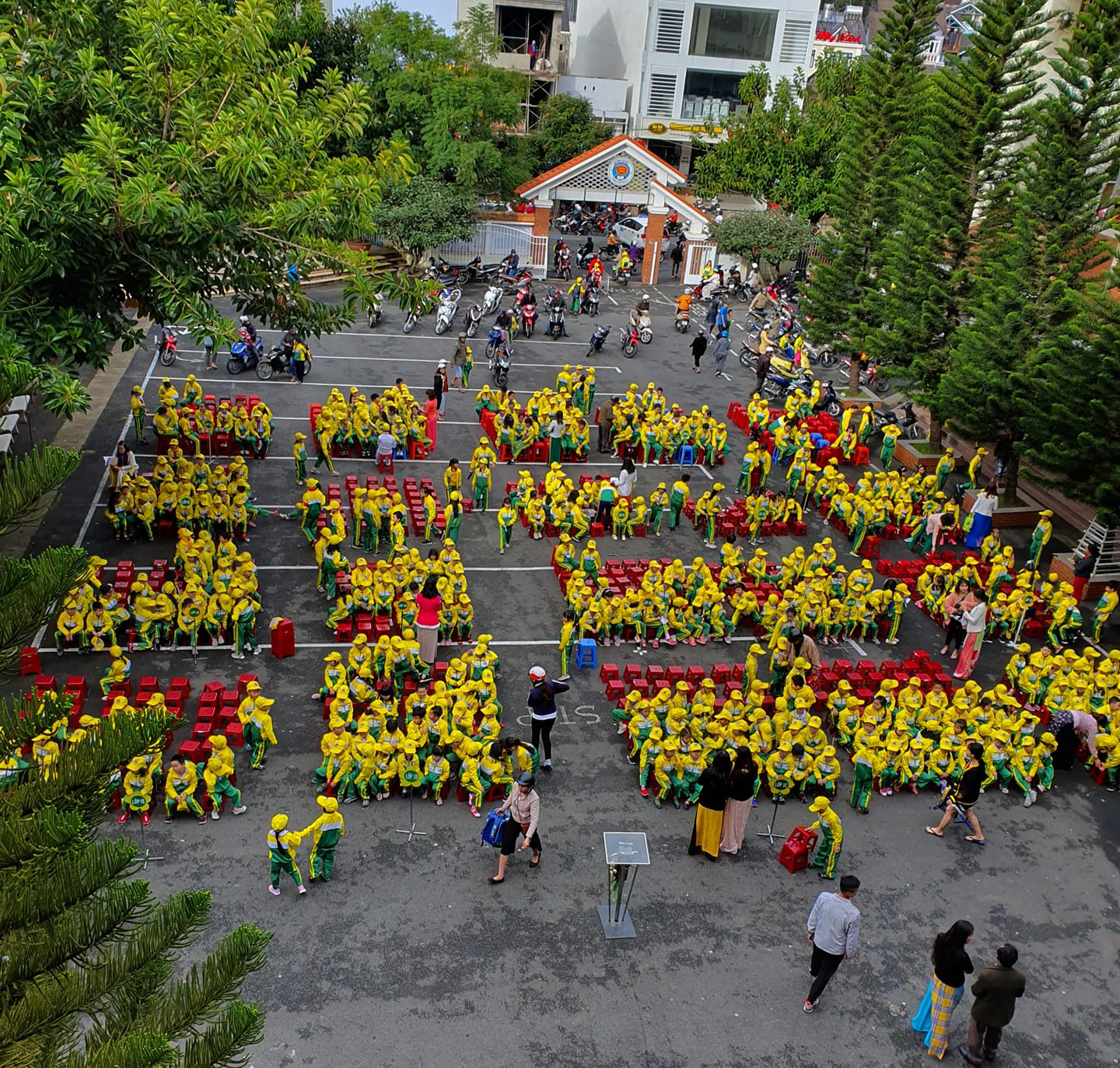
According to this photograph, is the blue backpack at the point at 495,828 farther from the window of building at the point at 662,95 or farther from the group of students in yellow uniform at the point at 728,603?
the window of building at the point at 662,95

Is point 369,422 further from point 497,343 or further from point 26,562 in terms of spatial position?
point 26,562

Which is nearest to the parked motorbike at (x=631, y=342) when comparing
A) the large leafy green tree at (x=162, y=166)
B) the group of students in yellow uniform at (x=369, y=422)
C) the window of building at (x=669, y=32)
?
the group of students in yellow uniform at (x=369, y=422)

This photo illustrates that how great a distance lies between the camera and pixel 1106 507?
15.6 m

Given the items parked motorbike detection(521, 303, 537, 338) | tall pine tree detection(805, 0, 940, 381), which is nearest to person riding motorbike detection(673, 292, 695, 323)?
parked motorbike detection(521, 303, 537, 338)

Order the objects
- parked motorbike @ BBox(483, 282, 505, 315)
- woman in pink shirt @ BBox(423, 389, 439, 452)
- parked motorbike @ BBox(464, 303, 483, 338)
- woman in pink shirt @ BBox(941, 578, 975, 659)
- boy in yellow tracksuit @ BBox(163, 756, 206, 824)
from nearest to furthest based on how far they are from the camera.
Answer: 1. boy in yellow tracksuit @ BBox(163, 756, 206, 824)
2. woman in pink shirt @ BBox(941, 578, 975, 659)
3. woman in pink shirt @ BBox(423, 389, 439, 452)
4. parked motorbike @ BBox(464, 303, 483, 338)
5. parked motorbike @ BBox(483, 282, 505, 315)

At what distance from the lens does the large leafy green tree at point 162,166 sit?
37.4ft

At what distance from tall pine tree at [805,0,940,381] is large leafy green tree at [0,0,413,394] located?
1204 centimetres

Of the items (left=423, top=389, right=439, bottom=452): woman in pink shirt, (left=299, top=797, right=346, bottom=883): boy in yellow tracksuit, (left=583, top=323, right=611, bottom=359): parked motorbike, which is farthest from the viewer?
(left=583, top=323, right=611, bottom=359): parked motorbike

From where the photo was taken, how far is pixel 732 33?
1813 inches

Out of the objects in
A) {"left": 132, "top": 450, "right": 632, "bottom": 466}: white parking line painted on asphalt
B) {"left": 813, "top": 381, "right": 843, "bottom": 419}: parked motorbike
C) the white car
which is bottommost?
{"left": 132, "top": 450, "right": 632, "bottom": 466}: white parking line painted on asphalt

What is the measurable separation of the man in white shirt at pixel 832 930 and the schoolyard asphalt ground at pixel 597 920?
A: 1.72ft

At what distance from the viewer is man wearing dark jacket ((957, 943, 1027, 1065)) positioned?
8102mm

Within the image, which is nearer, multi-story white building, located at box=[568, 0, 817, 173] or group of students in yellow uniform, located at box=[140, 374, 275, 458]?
group of students in yellow uniform, located at box=[140, 374, 275, 458]

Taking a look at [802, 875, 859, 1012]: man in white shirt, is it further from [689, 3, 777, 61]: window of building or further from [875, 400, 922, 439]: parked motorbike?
[689, 3, 777, 61]: window of building
